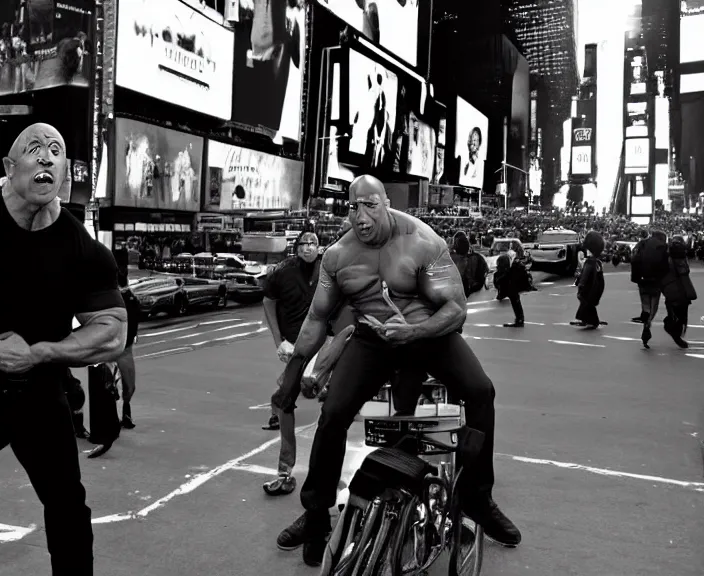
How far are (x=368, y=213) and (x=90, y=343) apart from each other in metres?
1.50

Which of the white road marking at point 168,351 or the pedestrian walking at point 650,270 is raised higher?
the pedestrian walking at point 650,270

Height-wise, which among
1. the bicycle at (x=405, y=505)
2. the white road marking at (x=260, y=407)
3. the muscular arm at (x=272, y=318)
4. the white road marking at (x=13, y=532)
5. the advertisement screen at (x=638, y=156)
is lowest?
the white road marking at (x=13, y=532)

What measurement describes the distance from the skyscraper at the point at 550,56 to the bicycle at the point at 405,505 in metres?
151

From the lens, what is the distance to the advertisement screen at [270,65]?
5412 centimetres

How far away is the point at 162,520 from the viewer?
16.6 feet

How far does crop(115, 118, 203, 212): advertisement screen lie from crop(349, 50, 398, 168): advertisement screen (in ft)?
70.3

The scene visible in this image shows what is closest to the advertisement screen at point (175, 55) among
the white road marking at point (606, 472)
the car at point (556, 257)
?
the car at point (556, 257)

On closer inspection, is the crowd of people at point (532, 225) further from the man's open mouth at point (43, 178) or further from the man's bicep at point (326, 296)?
the man's open mouth at point (43, 178)

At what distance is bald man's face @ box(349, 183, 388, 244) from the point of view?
4094mm

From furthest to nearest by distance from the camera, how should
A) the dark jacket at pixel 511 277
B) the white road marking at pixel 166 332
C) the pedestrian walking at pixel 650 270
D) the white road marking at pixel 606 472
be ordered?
the dark jacket at pixel 511 277 < the white road marking at pixel 166 332 < the pedestrian walking at pixel 650 270 < the white road marking at pixel 606 472

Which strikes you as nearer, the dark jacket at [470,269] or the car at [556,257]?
the dark jacket at [470,269]

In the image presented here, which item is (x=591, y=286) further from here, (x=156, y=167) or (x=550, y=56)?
(x=550, y=56)

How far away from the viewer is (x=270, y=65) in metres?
57.1

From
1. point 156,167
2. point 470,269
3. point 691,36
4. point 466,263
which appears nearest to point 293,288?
point 466,263
